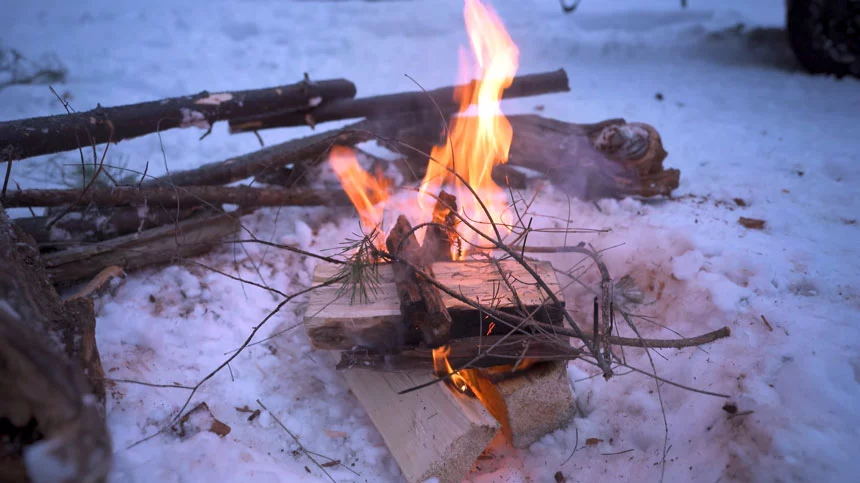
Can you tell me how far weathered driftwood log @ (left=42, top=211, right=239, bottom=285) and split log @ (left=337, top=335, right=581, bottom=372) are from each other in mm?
1092

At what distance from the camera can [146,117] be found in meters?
2.98

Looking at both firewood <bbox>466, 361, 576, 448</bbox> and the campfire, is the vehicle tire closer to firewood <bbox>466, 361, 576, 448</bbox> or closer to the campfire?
the campfire

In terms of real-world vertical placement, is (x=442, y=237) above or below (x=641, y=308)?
above

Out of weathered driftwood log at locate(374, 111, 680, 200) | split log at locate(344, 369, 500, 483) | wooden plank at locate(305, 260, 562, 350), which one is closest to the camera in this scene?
split log at locate(344, 369, 500, 483)

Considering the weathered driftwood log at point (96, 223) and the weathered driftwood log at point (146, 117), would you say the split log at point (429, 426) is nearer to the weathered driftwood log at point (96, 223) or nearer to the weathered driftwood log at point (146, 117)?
the weathered driftwood log at point (96, 223)

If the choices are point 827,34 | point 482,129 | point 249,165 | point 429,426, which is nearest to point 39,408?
A: point 429,426

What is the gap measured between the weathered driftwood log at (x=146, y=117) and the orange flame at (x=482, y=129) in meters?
0.95

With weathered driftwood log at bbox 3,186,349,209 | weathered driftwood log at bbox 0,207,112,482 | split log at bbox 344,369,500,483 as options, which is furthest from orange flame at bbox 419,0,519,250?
weathered driftwood log at bbox 0,207,112,482

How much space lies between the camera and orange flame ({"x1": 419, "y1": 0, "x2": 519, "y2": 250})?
307cm

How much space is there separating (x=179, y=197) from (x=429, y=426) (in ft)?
6.50

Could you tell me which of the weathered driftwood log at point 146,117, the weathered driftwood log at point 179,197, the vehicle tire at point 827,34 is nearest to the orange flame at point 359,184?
the weathered driftwood log at point 179,197

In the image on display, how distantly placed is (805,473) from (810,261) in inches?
49.6

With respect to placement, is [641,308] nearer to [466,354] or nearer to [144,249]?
[466,354]

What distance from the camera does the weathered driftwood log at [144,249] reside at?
2623 millimetres
